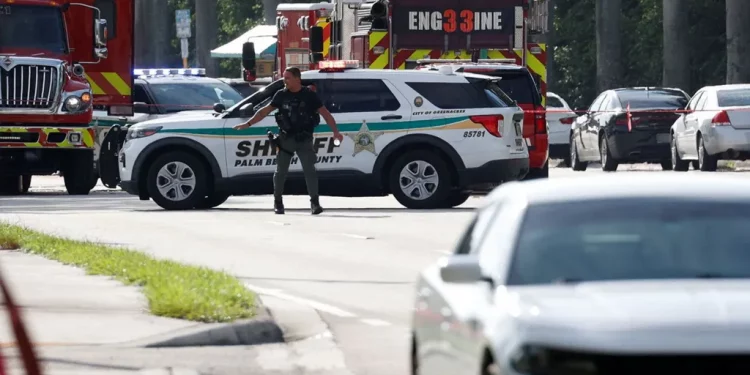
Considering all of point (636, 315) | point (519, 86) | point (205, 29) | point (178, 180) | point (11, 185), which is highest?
point (205, 29)

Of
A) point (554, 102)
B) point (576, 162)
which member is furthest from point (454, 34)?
point (554, 102)

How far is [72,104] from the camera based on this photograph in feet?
88.1

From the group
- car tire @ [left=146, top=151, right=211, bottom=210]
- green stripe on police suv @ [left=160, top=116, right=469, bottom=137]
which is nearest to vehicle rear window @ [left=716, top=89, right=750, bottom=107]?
green stripe on police suv @ [left=160, top=116, right=469, bottom=137]

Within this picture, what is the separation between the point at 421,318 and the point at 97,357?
111 inches

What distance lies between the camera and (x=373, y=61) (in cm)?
2730

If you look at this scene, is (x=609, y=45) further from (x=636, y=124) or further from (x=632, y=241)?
(x=632, y=241)

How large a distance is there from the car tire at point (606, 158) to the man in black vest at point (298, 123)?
12637mm

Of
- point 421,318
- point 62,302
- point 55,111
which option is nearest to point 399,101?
point 55,111

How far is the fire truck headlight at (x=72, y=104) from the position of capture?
2683cm

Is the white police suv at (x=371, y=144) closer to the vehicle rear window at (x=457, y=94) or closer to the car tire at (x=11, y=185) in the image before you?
the vehicle rear window at (x=457, y=94)

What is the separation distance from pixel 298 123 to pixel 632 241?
1472cm

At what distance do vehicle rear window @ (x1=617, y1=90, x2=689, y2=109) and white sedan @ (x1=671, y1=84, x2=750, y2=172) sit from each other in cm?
149

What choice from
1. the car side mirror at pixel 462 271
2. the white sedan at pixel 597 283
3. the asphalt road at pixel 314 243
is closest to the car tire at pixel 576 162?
the asphalt road at pixel 314 243

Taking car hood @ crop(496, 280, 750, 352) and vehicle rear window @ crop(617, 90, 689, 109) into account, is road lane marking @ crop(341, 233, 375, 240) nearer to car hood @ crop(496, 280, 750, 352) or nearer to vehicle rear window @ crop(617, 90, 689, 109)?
car hood @ crop(496, 280, 750, 352)
